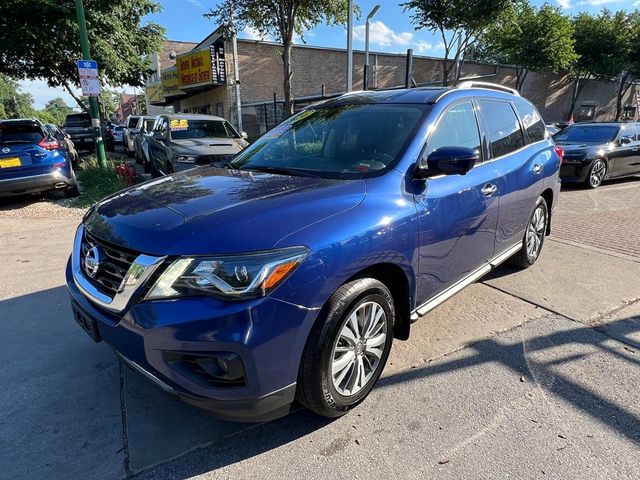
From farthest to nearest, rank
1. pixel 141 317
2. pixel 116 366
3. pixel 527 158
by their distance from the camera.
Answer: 1. pixel 527 158
2. pixel 116 366
3. pixel 141 317

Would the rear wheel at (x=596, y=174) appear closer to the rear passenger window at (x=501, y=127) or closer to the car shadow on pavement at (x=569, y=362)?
the rear passenger window at (x=501, y=127)

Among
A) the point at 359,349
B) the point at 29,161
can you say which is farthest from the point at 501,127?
the point at 29,161

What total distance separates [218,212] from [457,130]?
2.04 meters

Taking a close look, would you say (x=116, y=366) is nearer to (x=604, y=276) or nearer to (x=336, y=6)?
(x=604, y=276)

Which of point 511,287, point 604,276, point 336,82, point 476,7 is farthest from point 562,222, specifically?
point 336,82

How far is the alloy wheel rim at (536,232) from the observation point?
15.2 ft

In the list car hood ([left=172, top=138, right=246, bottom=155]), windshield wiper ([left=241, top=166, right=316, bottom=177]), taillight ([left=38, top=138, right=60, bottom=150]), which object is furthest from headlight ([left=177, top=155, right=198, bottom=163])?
windshield wiper ([left=241, top=166, right=316, bottom=177])

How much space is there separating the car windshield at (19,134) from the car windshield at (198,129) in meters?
2.57

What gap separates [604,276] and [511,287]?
1178 millimetres

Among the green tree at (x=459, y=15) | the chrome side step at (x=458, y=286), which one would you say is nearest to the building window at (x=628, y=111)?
the green tree at (x=459, y=15)

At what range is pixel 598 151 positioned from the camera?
33.3 feet

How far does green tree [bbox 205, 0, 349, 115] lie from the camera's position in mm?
12844

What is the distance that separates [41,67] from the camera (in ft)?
60.4

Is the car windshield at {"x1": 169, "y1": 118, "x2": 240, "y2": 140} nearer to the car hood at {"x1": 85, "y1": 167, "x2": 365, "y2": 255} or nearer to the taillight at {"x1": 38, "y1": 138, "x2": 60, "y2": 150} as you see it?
the taillight at {"x1": 38, "y1": 138, "x2": 60, "y2": 150}
